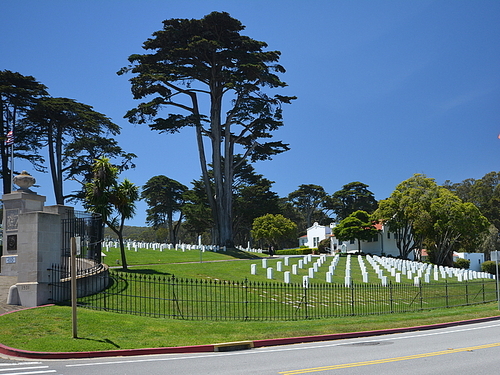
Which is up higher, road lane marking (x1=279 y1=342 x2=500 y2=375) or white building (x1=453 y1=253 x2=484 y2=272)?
road lane marking (x1=279 y1=342 x2=500 y2=375)

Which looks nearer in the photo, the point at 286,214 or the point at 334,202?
the point at 334,202

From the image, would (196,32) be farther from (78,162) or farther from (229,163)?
(78,162)

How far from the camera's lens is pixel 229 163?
57.4 m

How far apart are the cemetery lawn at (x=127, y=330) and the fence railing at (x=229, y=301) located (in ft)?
3.65

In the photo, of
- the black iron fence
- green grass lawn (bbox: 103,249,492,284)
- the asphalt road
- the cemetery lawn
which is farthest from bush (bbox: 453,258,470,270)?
the asphalt road

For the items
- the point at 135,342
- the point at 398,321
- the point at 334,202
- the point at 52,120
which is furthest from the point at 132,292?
the point at 334,202

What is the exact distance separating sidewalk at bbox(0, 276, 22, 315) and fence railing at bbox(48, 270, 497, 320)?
1.44 m

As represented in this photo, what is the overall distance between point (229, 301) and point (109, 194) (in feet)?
33.4

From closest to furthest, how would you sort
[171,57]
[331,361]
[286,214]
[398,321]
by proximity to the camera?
[331,361] → [398,321] → [171,57] → [286,214]

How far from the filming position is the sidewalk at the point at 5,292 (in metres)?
15.0

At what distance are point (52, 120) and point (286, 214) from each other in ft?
190

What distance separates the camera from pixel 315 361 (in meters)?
10.9

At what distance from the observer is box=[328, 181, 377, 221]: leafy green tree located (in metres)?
87.8

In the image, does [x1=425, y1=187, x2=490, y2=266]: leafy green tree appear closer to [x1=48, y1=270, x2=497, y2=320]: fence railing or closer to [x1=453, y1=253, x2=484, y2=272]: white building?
[x1=453, y1=253, x2=484, y2=272]: white building
